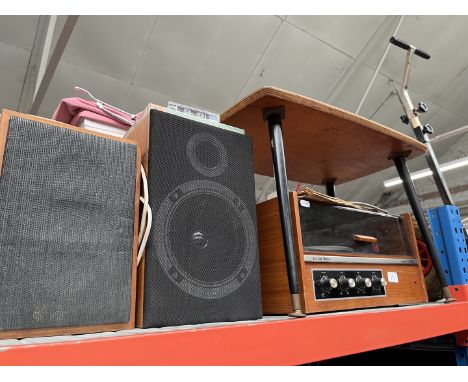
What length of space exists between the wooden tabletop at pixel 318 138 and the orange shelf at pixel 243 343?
42 cm

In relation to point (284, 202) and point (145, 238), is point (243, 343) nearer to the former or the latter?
point (145, 238)

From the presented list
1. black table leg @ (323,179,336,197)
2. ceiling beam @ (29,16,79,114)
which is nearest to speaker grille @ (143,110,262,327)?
black table leg @ (323,179,336,197)

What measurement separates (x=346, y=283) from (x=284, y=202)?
0.23m

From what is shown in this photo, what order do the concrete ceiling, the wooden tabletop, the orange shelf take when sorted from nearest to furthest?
the orange shelf, the wooden tabletop, the concrete ceiling

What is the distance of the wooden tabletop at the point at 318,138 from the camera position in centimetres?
73

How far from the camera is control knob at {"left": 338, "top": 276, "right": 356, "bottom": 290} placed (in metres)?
0.72

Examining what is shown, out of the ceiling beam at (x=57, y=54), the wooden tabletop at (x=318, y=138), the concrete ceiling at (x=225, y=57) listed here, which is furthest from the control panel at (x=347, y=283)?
the concrete ceiling at (x=225, y=57)

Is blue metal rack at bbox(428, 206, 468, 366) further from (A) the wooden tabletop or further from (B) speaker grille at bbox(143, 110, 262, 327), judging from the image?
(B) speaker grille at bbox(143, 110, 262, 327)

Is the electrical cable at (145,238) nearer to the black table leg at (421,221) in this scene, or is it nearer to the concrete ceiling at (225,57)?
the black table leg at (421,221)

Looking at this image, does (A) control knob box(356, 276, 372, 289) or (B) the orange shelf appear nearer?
(B) the orange shelf

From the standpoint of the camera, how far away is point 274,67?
8.43 feet

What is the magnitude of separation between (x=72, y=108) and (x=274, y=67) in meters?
2.12
